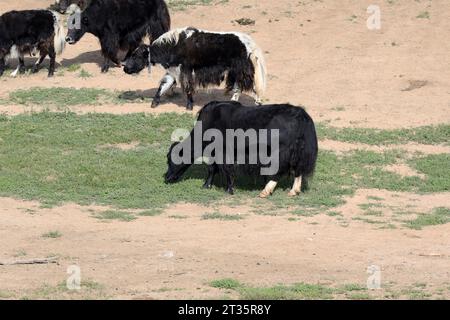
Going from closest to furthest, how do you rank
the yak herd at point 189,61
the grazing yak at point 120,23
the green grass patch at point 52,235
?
the green grass patch at point 52,235 < the yak herd at point 189,61 < the grazing yak at point 120,23

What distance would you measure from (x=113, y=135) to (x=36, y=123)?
1.54 meters

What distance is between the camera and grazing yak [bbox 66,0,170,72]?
66.7ft

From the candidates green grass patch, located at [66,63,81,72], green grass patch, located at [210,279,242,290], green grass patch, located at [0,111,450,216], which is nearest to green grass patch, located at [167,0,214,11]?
green grass patch, located at [66,63,81,72]

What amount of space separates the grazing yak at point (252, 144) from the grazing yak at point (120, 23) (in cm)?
655

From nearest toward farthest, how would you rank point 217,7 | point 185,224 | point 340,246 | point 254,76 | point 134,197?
point 340,246 → point 185,224 → point 134,197 → point 254,76 → point 217,7

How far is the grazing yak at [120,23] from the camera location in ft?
66.7

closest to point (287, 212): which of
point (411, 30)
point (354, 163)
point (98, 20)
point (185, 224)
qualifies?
point (185, 224)

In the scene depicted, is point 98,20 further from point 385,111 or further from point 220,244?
point 220,244

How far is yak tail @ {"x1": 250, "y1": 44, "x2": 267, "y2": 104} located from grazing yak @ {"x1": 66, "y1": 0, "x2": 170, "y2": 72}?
10.8ft

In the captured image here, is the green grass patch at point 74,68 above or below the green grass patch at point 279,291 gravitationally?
below

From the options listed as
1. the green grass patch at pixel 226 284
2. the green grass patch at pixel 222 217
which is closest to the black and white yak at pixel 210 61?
the green grass patch at pixel 222 217

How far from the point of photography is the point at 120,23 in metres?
20.4

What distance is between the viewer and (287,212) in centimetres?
1290

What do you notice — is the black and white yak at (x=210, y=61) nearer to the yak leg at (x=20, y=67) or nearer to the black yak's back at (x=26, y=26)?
the black yak's back at (x=26, y=26)
